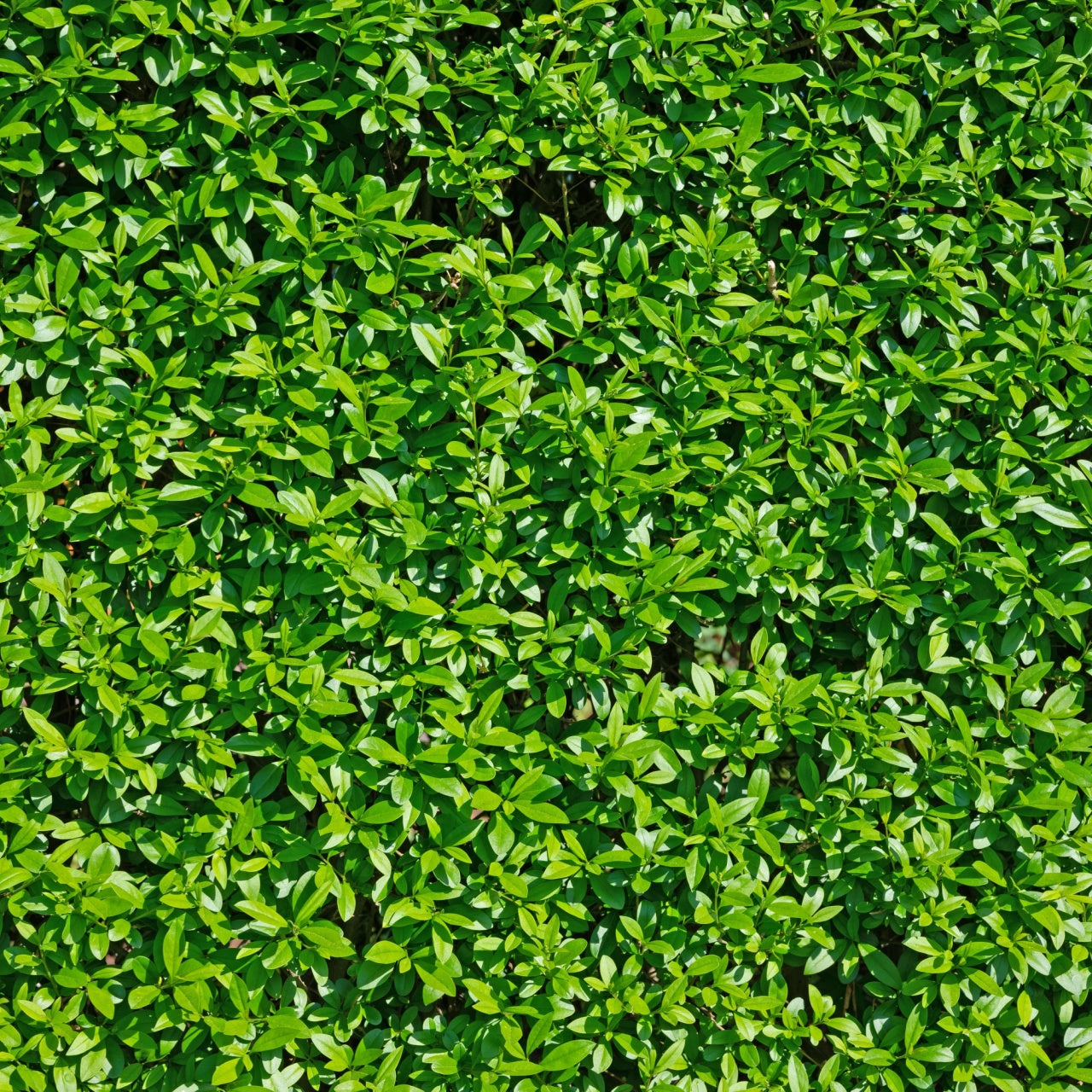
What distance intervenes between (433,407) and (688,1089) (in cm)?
169

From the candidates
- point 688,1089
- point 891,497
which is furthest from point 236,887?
point 891,497

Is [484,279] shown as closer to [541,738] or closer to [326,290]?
[326,290]

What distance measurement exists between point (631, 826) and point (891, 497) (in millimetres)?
1020

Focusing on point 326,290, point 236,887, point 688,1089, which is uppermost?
point 326,290

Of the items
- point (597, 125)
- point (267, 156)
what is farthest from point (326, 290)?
point (597, 125)

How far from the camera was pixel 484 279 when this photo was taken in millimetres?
2371

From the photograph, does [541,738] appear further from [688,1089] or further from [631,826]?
[688,1089]

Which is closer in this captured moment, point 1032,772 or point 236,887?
point 236,887

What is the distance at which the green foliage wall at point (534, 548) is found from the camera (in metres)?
2.30

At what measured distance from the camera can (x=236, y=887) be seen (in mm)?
2342

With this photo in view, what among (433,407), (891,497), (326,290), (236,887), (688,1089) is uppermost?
(326,290)

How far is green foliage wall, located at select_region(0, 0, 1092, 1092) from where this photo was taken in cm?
230

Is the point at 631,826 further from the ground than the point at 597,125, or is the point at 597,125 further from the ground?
the point at 597,125

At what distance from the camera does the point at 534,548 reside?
240 cm
